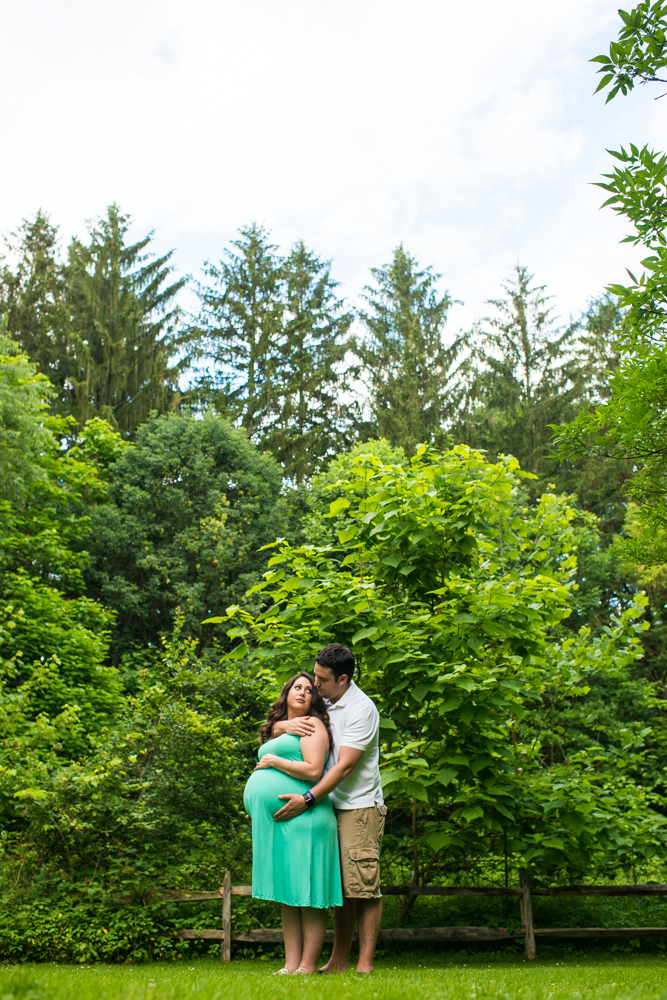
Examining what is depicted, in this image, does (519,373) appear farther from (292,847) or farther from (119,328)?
(292,847)

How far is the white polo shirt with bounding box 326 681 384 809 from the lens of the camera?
4152 mm

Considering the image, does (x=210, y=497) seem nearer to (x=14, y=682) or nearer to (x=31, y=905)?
(x=14, y=682)

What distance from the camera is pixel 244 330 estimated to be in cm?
2611

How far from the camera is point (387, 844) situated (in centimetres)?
741

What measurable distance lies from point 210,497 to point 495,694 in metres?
14.2

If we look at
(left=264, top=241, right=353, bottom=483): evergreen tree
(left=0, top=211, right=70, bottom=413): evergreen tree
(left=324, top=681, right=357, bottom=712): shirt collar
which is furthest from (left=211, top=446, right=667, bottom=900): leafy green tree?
(left=0, top=211, right=70, bottom=413): evergreen tree

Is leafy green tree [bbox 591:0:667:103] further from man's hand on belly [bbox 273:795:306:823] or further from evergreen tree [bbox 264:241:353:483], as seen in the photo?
evergreen tree [bbox 264:241:353:483]

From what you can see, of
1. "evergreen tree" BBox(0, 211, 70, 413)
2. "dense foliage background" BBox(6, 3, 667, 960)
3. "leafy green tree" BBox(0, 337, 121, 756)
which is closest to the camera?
"dense foliage background" BBox(6, 3, 667, 960)

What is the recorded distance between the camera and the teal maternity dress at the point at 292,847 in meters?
3.93

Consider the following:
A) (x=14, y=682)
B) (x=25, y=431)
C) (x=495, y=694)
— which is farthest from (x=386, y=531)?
(x=14, y=682)

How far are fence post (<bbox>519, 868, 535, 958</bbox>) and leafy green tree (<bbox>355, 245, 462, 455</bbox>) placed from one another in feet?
54.6

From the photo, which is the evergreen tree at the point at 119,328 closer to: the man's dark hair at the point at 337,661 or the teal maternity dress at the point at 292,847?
the man's dark hair at the point at 337,661

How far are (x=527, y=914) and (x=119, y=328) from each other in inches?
834

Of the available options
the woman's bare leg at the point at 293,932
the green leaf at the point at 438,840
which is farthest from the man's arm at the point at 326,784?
the green leaf at the point at 438,840
